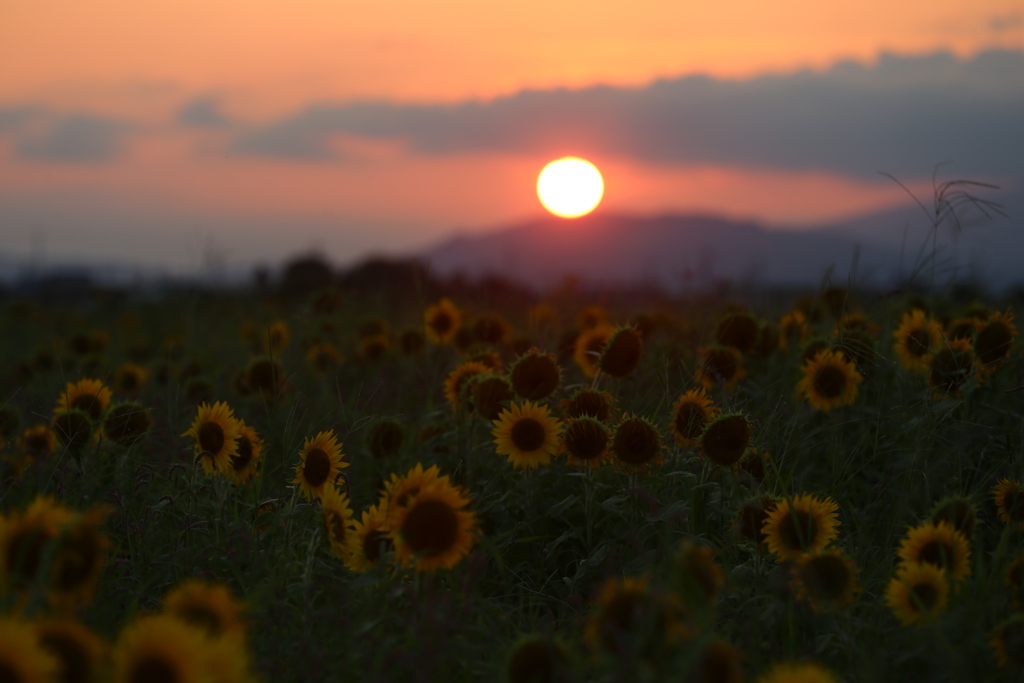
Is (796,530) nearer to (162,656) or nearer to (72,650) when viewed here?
(162,656)

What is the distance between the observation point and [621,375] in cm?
292

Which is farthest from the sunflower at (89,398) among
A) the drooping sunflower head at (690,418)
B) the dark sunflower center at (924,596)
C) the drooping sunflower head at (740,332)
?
the dark sunflower center at (924,596)

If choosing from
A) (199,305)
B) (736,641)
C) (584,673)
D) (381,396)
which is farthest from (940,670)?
(199,305)

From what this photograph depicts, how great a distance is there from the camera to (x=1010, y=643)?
156 centimetres

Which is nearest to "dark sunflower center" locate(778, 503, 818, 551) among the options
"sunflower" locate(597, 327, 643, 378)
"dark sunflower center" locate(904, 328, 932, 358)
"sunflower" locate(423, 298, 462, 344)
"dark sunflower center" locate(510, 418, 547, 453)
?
"dark sunflower center" locate(510, 418, 547, 453)

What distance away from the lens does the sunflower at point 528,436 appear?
7.96 ft

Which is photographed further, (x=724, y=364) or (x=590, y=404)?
(x=724, y=364)

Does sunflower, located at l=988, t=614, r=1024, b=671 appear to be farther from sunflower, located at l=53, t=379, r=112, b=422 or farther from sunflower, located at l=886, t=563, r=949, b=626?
sunflower, located at l=53, t=379, r=112, b=422

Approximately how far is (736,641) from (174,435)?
7.19ft

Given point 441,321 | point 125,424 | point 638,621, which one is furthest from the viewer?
point 441,321

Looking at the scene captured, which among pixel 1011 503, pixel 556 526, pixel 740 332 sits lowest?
pixel 556 526

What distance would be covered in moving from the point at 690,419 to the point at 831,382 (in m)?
0.90

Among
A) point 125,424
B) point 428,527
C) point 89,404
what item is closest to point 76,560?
point 428,527

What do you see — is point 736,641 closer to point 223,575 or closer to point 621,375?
point 621,375
